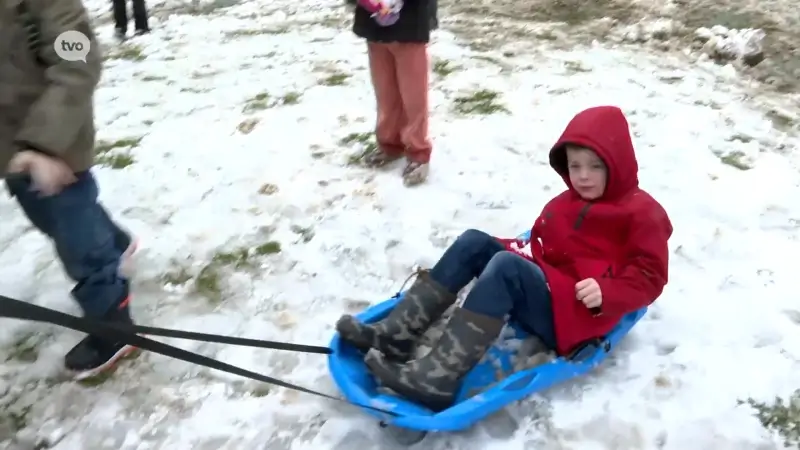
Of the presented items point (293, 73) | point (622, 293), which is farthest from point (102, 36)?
point (622, 293)

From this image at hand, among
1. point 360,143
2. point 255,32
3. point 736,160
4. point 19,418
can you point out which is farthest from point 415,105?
point 255,32

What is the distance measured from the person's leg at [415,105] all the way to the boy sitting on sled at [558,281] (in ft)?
3.67

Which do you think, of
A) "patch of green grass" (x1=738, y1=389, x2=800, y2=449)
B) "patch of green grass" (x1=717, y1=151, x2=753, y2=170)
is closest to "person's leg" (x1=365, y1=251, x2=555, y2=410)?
"patch of green grass" (x1=738, y1=389, x2=800, y2=449)

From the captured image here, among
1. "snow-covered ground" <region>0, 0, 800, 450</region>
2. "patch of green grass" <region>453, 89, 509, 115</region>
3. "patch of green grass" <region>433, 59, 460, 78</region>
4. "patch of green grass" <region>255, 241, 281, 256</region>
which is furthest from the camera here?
"patch of green grass" <region>433, 59, 460, 78</region>

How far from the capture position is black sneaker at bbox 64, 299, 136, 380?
7.42 ft

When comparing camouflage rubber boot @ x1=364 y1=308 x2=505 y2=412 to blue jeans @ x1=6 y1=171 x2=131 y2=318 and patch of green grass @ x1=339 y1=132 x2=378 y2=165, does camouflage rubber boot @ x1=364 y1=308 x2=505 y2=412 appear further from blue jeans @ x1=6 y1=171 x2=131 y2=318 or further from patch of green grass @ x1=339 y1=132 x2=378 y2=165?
patch of green grass @ x1=339 y1=132 x2=378 y2=165

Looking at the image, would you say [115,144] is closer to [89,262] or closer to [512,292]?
[89,262]

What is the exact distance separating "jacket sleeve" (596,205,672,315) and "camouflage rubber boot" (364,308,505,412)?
33cm

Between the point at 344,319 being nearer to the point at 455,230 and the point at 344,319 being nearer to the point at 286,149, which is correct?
the point at 455,230

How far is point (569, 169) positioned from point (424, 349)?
Result: 71 centimetres

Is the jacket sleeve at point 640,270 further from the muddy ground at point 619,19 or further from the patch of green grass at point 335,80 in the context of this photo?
the muddy ground at point 619,19

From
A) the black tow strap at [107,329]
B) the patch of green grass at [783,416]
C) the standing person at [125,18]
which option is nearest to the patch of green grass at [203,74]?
the standing person at [125,18]

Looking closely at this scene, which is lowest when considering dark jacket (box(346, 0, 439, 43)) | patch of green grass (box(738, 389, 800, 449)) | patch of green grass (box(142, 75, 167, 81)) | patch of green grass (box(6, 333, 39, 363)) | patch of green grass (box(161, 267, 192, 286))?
patch of green grass (box(142, 75, 167, 81))

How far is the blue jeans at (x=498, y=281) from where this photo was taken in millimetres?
2064
